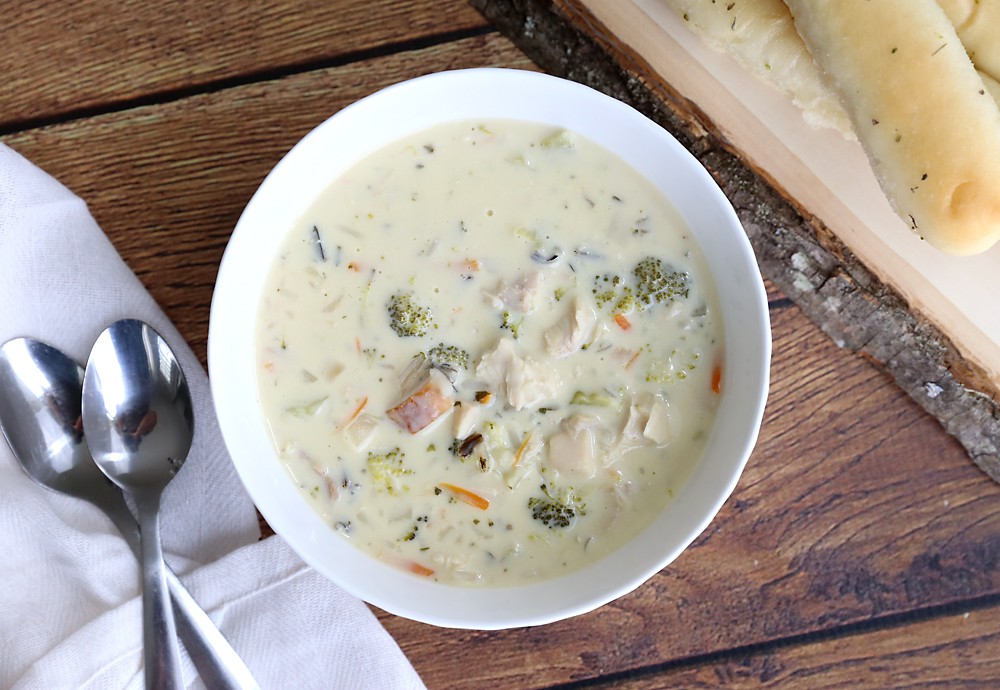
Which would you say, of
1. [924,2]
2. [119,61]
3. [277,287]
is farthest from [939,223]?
[119,61]

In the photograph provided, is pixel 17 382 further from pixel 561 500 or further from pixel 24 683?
pixel 561 500

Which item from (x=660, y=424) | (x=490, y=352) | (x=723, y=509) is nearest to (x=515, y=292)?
(x=490, y=352)

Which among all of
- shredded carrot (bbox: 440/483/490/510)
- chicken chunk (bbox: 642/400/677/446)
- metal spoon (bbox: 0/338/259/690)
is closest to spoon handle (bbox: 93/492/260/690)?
metal spoon (bbox: 0/338/259/690)

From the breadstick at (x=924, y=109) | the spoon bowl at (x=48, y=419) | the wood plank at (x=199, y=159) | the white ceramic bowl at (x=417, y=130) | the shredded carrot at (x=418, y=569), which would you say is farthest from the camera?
the wood plank at (x=199, y=159)

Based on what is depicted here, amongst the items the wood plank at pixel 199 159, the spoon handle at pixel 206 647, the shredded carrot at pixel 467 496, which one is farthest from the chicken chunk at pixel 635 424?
the spoon handle at pixel 206 647

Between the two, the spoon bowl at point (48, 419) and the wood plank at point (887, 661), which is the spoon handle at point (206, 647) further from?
the wood plank at point (887, 661)

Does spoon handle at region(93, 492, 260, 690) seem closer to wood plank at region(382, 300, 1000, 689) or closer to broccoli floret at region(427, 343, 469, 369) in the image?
wood plank at region(382, 300, 1000, 689)
